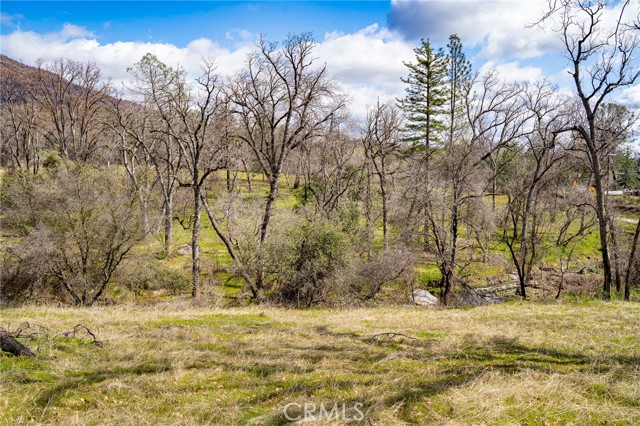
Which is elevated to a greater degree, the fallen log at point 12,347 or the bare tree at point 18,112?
the bare tree at point 18,112

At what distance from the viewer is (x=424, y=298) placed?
880 inches

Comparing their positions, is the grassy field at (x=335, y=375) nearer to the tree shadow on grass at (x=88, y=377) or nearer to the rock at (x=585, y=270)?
the tree shadow on grass at (x=88, y=377)

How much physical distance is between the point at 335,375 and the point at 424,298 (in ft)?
55.9

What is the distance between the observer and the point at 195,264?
806 inches

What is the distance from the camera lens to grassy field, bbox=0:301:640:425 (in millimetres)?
5102

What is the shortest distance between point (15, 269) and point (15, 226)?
3.83 meters

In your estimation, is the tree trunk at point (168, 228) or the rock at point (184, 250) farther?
the rock at point (184, 250)

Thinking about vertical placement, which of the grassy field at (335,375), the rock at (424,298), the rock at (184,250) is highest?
the grassy field at (335,375)

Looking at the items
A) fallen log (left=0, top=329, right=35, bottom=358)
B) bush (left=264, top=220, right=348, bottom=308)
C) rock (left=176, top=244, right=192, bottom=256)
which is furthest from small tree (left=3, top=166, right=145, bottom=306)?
fallen log (left=0, top=329, right=35, bottom=358)

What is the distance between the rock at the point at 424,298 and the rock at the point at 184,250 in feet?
52.1

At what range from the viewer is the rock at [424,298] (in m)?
21.6

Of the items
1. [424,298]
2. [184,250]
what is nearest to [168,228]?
[184,250]

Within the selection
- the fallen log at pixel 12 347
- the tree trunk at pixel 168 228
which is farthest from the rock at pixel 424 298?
the fallen log at pixel 12 347

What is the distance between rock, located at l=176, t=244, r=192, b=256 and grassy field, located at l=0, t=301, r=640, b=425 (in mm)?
18105
